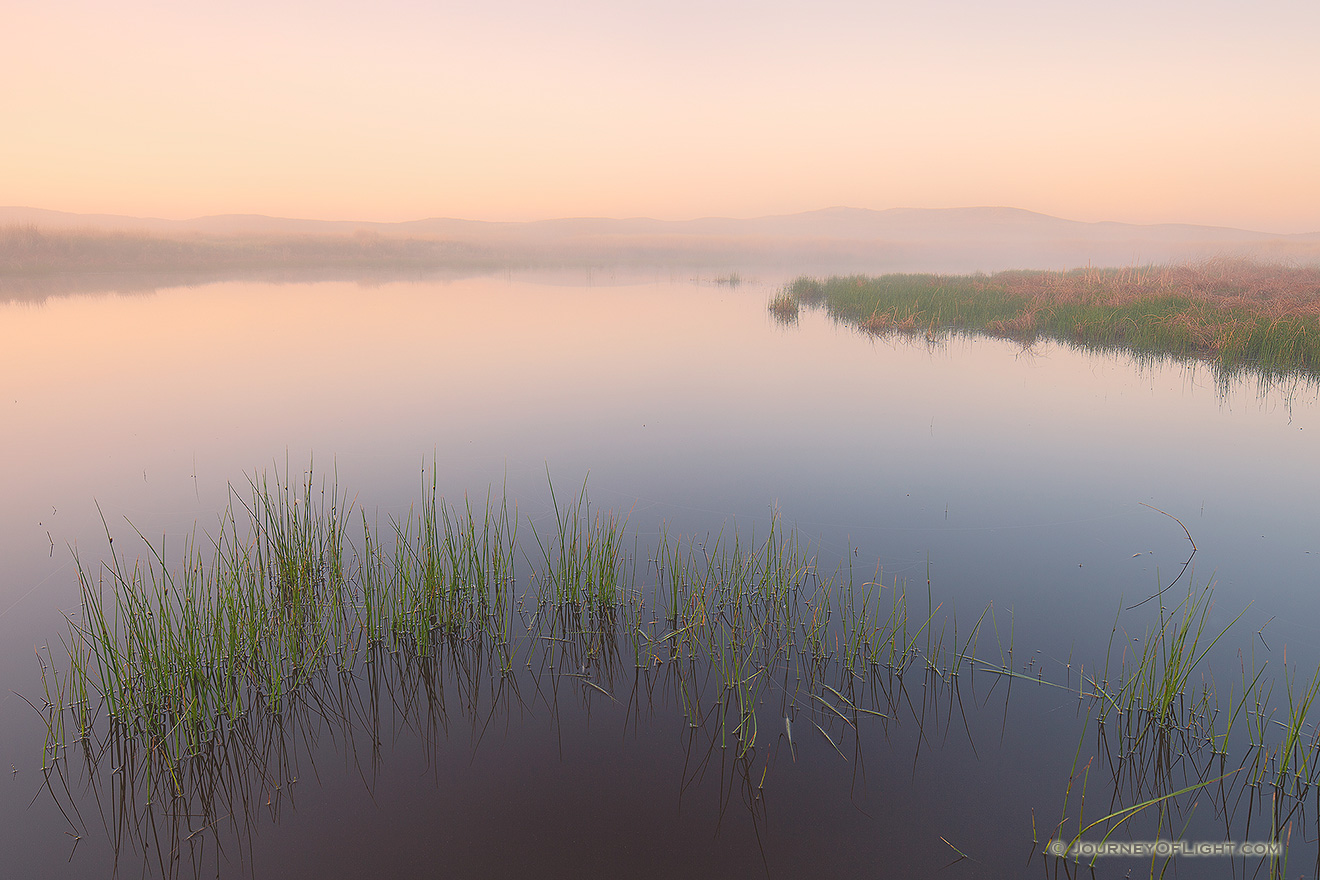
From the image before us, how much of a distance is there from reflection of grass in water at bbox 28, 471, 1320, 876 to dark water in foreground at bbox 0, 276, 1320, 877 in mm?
94

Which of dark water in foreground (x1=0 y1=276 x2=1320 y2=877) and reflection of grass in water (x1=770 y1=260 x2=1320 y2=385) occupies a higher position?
reflection of grass in water (x1=770 y1=260 x2=1320 y2=385)

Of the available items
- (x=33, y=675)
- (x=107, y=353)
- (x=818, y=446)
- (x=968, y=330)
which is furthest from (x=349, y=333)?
(x=968, y=330)

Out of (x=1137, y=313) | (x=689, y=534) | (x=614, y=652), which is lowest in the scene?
(x=614, y=652)

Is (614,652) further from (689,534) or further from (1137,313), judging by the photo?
(1137,313)

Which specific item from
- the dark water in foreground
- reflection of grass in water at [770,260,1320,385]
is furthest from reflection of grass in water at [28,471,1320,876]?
reflection of grass in water at [770,260,1320,385]

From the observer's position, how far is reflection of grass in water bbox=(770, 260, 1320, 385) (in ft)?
37.4

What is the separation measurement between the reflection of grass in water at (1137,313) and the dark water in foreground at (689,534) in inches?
74.3

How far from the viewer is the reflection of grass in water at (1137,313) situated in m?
11.4

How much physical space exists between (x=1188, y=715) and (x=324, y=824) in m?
3.89

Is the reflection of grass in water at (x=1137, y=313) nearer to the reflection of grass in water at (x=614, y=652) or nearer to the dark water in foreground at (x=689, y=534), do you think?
the dark water in foreground at (x=689, y=534)

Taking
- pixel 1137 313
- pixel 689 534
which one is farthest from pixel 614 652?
pixel 1137 313

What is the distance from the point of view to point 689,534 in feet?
17.3

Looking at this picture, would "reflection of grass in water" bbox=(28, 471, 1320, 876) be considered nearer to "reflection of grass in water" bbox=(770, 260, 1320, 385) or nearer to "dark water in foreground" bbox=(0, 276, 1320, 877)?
"dark water in foreground" bbox=(0, 276, 1320, 877)

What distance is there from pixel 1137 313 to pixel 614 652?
16.1m
